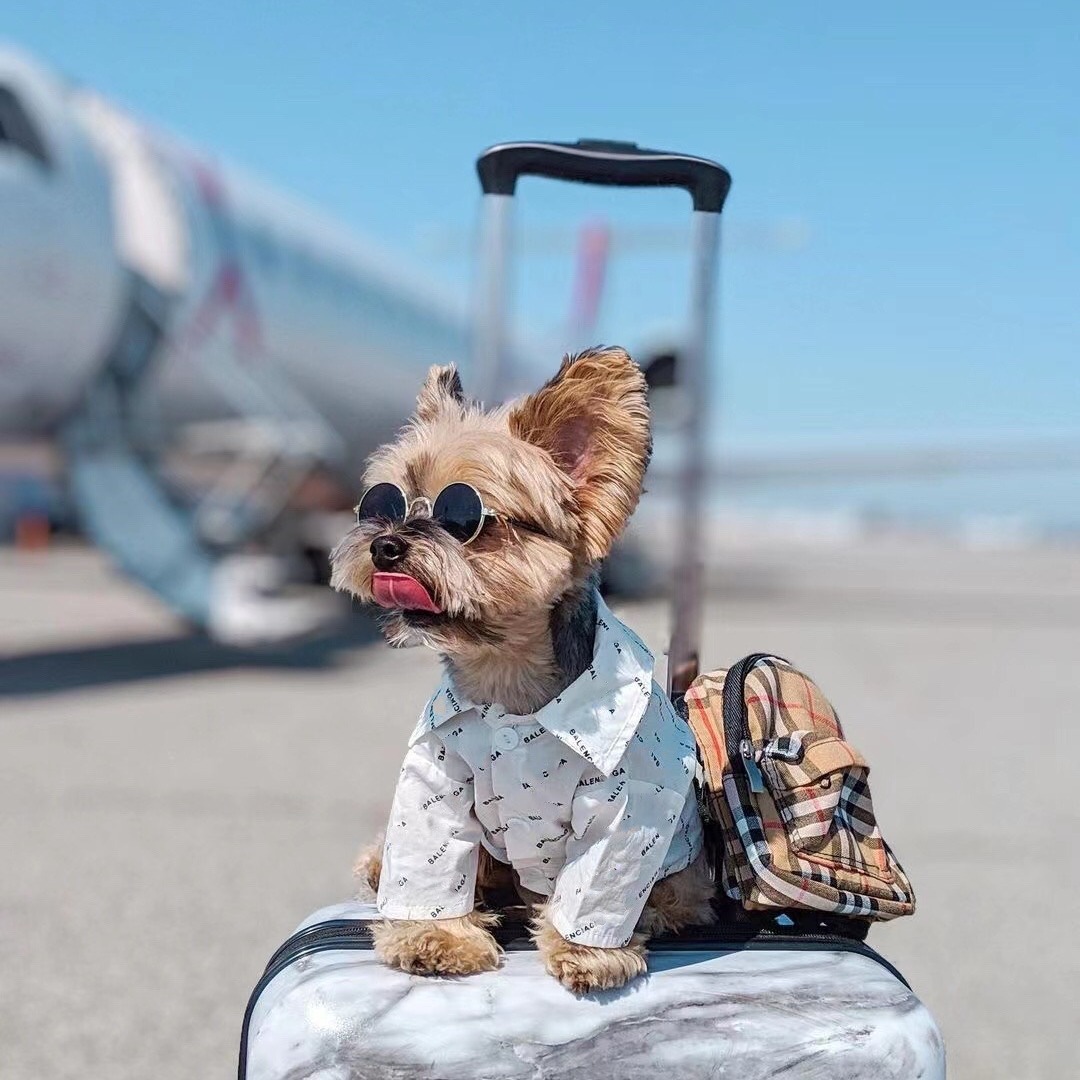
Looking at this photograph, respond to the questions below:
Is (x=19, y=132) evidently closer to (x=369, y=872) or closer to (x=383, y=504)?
(x=369, y=872)

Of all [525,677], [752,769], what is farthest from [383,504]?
[752,769]

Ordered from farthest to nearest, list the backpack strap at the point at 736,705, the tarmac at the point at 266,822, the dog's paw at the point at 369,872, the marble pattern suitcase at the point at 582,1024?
the tarmac at the point at 266,822, the dog's paw at the point at 369,872, the backpack strap at the point at 736,705, the marble pattern suitcase at the point at 582,1024

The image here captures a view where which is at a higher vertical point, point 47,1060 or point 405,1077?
point 405,1077

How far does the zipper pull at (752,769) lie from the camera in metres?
1.73

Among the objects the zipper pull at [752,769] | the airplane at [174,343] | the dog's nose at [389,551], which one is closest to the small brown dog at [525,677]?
the dog's nose at [389,551]

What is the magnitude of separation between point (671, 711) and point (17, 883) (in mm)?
3554

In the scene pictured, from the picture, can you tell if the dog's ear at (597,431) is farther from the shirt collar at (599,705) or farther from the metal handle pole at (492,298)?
the metal handle pole at (492,298)

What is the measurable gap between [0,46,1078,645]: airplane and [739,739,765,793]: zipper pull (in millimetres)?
8498

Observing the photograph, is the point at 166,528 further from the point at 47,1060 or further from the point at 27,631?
the point at 47,1060

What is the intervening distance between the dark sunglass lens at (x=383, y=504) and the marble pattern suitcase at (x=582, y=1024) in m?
0.58

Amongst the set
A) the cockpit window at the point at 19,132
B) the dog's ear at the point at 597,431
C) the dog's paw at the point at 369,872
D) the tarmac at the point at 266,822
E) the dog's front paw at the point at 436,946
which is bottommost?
the tarmac at the point at 266,822

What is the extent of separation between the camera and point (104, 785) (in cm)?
579

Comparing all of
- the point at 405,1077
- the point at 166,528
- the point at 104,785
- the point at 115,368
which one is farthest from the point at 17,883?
the point at 115,368

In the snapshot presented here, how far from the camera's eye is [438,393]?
65.1 inches
